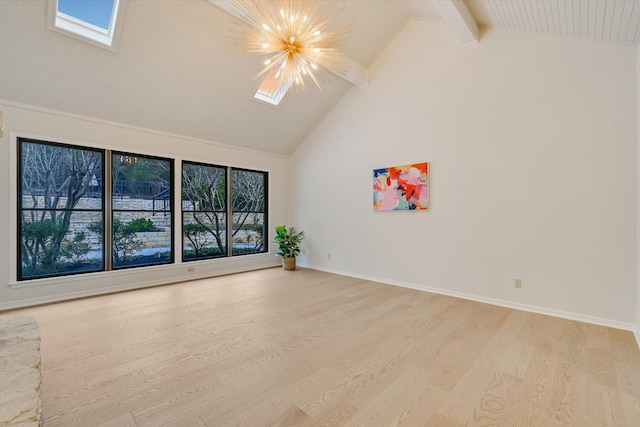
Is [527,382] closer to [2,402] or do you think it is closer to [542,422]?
[542,422]

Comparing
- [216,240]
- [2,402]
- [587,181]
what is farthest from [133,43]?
[587,181]

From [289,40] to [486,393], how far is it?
3312 mm

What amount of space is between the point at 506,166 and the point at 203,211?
205 inches

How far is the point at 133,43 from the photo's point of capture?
11.9ft

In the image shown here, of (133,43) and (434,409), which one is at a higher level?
(133,43)

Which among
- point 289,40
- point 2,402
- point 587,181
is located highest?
point 289,40

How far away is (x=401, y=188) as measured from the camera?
4.82 m

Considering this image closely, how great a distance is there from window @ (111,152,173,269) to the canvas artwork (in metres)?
3.80

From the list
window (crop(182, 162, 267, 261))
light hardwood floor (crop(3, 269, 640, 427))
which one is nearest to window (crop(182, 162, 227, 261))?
window (crop(182, 162, 267, 261))

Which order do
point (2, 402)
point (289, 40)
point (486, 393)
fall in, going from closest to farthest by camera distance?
point (2, 402)
point (486, 393)
point (289, 40)

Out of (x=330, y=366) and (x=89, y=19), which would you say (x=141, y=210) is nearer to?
(x=89, y=19)

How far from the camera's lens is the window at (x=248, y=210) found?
620cm

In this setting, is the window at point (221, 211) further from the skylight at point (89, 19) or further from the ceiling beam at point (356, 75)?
the ceiling beam at point (356, 75)

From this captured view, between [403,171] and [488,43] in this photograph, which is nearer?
[488,43]
